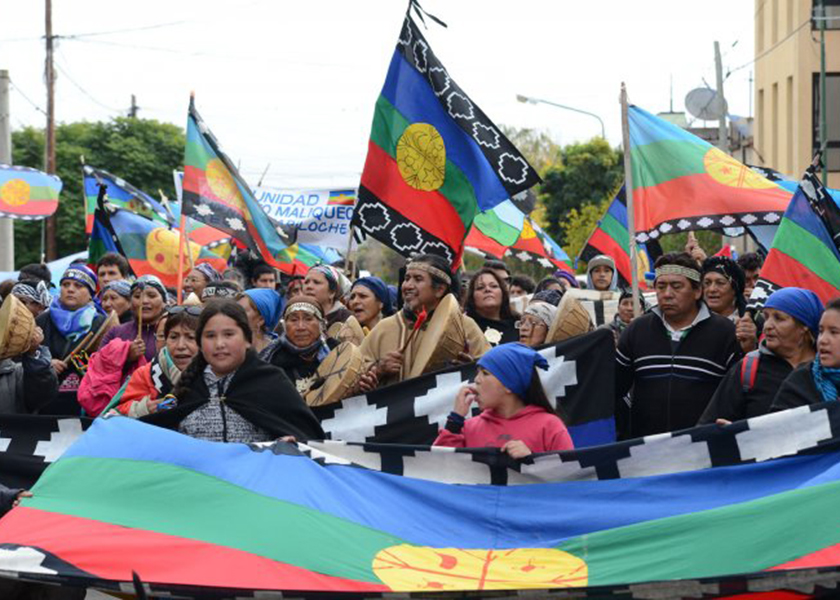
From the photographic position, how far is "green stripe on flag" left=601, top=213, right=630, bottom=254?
14.7 meters

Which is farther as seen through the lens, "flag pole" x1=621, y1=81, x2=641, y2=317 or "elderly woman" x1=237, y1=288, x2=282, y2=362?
"flag pole" x1=621, y1=81, x2=641, y2=317

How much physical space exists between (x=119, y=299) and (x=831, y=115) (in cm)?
3263

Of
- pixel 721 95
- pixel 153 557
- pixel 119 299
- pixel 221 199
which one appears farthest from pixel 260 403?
pixel 721 95

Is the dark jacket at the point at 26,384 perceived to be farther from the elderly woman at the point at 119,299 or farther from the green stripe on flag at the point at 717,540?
the green stripe on flag at the point at 717,540

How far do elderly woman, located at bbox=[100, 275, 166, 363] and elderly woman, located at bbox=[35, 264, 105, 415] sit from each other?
0.32 m

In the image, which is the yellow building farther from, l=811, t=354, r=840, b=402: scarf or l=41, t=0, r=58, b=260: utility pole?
l=811, t=354, r=840, b=402: scarf

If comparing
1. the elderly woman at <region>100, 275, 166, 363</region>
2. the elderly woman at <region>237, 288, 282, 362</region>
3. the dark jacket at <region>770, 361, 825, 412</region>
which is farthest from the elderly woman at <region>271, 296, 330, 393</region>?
the dark jacket at <region>770, 361, 825, 412</region>

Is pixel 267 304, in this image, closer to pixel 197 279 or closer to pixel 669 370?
pixel 669 370

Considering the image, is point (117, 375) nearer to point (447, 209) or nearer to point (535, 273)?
point (447, 209)

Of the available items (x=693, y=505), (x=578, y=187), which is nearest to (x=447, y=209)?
(x=693, y=505)

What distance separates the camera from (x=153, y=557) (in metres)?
5.07

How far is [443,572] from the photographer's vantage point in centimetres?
508

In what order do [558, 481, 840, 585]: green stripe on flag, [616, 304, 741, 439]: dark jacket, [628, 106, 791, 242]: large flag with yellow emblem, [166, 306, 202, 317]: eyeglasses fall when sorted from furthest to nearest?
[628, 106, 791, 242]: large flag with yellow emblem, [166, 306, 202, 317]: eyeglasses, [616, 304, 741, 439]: dark jacket, [558, 481, 840, 585]: green stripe on flag

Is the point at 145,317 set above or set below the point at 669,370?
above
